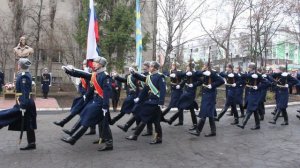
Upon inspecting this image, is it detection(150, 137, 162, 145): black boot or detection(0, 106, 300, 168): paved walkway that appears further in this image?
detection(150, 137, 162, 145): black boot

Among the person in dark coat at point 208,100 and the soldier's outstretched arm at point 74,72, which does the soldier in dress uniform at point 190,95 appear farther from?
the soldier's outstretched arm at point 74,72

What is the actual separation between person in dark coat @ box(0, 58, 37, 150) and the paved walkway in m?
0.46

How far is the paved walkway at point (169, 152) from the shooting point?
7.25 meters

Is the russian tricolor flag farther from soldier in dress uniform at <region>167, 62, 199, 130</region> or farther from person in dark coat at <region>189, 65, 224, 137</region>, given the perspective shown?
person in dark coat at <region>189, 65, 224, 137</region>

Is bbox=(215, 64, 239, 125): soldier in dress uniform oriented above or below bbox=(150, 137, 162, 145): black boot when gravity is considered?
above

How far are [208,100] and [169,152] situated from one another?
241 cm

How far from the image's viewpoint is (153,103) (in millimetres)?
9195

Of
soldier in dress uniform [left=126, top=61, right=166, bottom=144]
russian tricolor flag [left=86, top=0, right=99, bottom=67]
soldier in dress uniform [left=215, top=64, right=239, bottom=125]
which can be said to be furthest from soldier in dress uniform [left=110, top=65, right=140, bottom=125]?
soldier in dress uniform [left=215, top=64, right=239, bottom=125]

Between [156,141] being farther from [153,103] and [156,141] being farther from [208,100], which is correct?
[208,100]

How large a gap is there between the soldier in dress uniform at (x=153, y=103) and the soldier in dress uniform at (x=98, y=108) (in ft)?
3.48

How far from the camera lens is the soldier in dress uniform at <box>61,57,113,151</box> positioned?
26.3 feet

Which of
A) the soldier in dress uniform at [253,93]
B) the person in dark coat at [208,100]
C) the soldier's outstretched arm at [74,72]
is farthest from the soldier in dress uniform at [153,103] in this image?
the soldier in dress uniform at [253,93]

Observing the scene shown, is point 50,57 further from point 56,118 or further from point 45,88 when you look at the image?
point 56,118

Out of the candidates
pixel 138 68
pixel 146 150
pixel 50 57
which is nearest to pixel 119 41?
pixel 138 68
